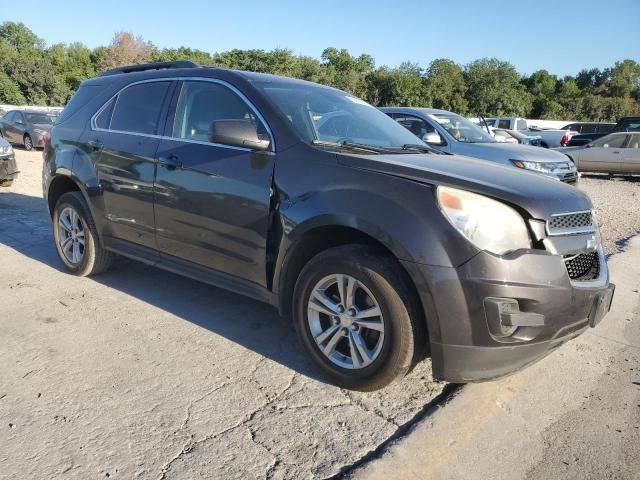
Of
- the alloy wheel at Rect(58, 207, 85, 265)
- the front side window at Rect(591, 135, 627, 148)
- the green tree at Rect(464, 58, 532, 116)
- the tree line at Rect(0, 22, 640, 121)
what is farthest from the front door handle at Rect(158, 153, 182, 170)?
the green tree at Rect(464, 58, 532, 116)

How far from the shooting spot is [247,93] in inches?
143

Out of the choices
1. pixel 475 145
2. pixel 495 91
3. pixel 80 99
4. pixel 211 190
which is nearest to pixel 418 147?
pixel 211 190

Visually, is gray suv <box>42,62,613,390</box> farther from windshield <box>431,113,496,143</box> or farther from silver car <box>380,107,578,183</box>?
windshield <box>431,113,496,143</box>

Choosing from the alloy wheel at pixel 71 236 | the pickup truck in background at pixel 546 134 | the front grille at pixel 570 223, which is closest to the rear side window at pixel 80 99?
the alloy wheel at pixel 71 236

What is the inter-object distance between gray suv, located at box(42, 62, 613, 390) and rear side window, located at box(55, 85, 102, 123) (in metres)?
0.65

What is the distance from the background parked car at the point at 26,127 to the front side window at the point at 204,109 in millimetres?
16507

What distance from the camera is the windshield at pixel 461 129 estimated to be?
29.3 ft

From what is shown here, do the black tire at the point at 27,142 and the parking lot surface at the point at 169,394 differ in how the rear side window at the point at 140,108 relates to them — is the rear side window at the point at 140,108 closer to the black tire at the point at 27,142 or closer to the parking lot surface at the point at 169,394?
the parking lot surface at the point at 169,394

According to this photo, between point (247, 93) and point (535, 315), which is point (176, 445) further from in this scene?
→ point (247, 93)

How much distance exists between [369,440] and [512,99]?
56.7 meters

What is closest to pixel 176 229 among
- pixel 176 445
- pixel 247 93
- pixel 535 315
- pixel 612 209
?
pixel 247 93

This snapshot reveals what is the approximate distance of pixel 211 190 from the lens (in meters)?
3.56

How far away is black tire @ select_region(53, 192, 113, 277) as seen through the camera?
4.75m

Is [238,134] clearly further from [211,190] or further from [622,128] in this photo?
[622,128]
